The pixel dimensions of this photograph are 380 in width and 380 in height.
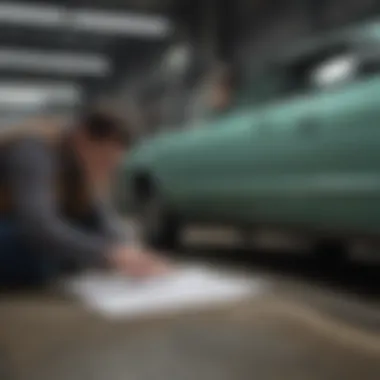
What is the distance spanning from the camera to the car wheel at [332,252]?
11.7 feet

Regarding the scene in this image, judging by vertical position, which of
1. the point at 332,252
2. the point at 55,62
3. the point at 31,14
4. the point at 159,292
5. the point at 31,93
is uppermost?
the point at 31,14

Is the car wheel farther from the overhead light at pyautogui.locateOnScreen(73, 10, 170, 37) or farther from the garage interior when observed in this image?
the overhead light at pyautogui.locateOnScreen(73, 10, 170, 37)

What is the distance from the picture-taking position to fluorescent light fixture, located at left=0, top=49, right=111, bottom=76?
32.5 feet

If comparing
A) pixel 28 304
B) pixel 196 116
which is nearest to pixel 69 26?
pixel 196 116

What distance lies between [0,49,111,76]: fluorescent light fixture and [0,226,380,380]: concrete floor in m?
8.33

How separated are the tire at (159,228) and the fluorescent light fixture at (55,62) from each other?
600cm

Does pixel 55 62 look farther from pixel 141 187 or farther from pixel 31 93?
pixel 141 187

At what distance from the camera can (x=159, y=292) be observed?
1.66m

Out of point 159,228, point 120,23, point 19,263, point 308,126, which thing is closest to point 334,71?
point 308,126

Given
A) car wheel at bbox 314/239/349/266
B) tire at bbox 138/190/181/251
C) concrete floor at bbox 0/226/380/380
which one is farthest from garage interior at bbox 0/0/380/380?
tire at bbox 138/190/181/251

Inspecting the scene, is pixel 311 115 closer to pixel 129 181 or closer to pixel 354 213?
pixel 354 213

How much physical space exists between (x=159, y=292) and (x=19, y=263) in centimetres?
59

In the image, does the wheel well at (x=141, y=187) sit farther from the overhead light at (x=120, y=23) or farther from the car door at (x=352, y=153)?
the overhead light at (x=120, y=23)

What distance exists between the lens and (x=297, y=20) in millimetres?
6465
